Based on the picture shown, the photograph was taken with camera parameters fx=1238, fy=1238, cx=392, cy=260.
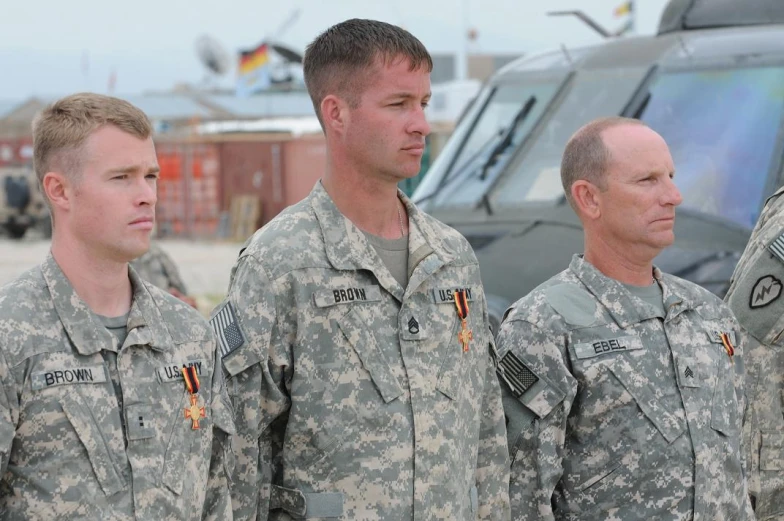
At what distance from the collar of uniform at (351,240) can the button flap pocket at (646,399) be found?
55 centimetres

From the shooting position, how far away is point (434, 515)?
2959mm

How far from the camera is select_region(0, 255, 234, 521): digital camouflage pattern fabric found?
8.43 ft

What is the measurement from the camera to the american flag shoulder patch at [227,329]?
9.70 feet

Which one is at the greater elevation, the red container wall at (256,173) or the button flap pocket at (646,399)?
the button flap pocket at (646,399)

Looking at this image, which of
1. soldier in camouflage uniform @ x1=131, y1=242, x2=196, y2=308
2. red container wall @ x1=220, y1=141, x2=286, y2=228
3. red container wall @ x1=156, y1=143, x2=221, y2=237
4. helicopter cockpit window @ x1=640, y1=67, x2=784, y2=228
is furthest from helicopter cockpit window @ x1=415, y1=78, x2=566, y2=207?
red container wall @ x1=156, y1=143, x2=221, y2=237

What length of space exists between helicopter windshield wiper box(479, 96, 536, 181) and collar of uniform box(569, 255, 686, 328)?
375cm

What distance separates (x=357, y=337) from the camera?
2990 millimetres

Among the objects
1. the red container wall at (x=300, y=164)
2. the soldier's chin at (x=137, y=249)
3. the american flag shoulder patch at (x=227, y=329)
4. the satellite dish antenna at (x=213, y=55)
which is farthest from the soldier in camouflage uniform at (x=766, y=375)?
the satellite dish antenna at (x=213, y=55)

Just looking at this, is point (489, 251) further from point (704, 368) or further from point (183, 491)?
point (183, 491)

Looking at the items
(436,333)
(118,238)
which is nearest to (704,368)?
(436,333)

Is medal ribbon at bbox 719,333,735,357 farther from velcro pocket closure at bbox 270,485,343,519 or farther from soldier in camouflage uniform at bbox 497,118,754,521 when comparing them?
velcro pocket closure at bbox 270,485,343,519

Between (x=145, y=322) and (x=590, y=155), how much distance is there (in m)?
1.41

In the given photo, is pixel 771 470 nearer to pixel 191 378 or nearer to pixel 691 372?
pixel 691 372

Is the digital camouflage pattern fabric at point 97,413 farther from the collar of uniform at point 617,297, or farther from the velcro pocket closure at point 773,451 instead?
the velcro pocket closure at point 773,451
